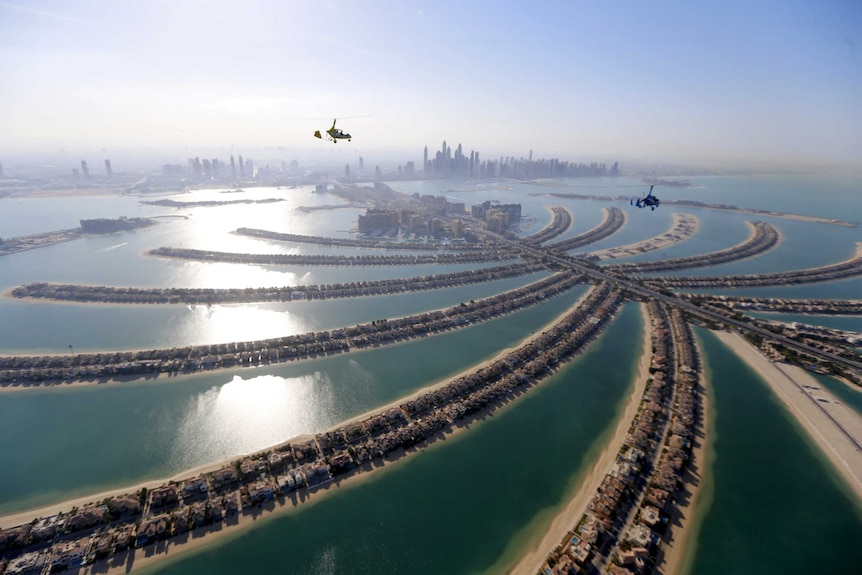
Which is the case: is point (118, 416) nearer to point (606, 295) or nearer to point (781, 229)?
point (606, 295)

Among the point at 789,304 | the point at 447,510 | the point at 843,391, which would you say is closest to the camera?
the point at 447,510

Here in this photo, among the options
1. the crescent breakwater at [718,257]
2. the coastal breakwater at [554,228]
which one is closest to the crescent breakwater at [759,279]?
the crescent breakwater at [718,257]

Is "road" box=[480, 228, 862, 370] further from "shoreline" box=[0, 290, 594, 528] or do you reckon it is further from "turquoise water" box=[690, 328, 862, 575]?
"shoreline" box=[0, 290, 594, 528]

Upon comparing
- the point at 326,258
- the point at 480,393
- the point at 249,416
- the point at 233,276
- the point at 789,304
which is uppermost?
the point at 789,304

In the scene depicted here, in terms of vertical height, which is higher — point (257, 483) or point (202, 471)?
point (257, 483)

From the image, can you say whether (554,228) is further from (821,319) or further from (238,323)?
(238,323)

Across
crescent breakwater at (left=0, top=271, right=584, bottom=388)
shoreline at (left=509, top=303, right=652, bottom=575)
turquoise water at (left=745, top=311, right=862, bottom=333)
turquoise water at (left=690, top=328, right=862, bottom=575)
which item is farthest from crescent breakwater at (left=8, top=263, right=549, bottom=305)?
turquoise water at (left=745, top=311, right=862, bottom=333)

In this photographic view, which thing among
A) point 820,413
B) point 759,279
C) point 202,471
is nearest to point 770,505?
point 820,413

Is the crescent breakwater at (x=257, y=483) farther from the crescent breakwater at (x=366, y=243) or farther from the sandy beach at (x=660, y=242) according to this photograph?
the sandy beach at (x=660, y=242)
